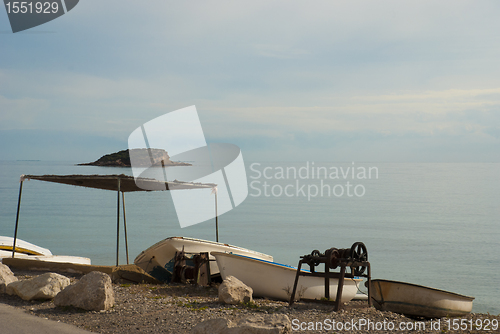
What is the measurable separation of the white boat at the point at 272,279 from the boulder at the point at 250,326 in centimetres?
410

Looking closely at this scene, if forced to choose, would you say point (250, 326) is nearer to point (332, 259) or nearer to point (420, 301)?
point (332, 259)

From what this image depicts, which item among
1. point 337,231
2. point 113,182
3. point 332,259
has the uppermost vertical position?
point 113,182

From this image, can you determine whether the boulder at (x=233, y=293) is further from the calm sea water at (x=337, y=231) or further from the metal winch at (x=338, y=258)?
the calm sea water at (x=337, y=231)

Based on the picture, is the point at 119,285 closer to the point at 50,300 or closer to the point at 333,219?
the point at 50,300

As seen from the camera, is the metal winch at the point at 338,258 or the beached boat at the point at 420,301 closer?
the metal winch at the point at 338,258

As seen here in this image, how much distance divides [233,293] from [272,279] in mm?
1789

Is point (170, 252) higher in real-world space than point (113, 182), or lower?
lower

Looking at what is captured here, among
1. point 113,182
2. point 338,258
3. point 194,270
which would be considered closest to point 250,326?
point 338,258

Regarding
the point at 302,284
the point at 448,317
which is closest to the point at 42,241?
the point at 302,284

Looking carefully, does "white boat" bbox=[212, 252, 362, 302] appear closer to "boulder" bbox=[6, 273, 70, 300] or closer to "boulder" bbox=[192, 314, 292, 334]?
"boulder" bbox=[6, 273, 70, 300]

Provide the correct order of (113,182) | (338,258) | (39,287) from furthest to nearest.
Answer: (113,182) < (338,258) < (39,287)

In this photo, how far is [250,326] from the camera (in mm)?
5266

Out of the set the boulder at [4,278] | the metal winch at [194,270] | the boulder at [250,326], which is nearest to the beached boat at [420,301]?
the boulder at [250,326]

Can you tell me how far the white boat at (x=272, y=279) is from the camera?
9.72 m
